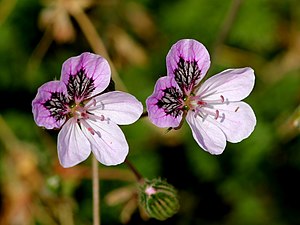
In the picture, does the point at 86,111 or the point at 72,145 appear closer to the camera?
the point at 72,145

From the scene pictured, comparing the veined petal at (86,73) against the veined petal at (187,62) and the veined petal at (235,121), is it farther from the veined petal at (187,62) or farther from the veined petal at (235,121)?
the veined petal at (235,121)

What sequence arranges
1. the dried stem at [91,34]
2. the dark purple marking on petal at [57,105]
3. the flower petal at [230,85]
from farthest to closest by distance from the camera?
the dried stem at [91,34], the flower petal at [230,85], the dark purple marking on petal at [57,105]

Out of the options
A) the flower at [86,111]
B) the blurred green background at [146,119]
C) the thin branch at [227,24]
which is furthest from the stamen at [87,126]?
the thin branch at [227,24]

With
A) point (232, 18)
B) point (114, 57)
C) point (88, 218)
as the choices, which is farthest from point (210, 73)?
point (88, 218)

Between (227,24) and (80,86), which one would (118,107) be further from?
(227,24)

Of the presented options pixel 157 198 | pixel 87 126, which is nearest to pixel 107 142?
pixel 87 126
